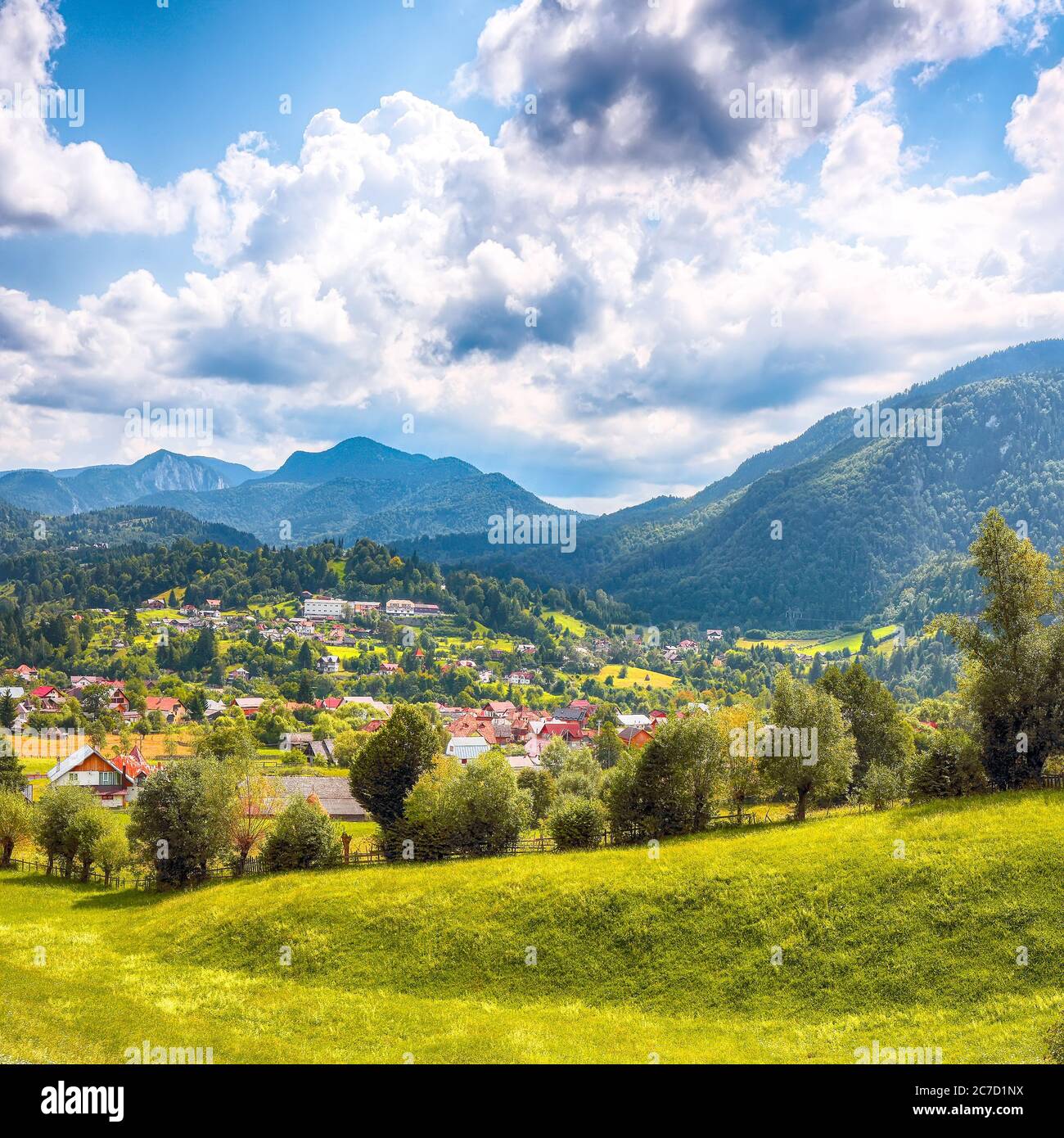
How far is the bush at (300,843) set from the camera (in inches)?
1845

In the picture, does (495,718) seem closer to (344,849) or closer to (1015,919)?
(344,849)

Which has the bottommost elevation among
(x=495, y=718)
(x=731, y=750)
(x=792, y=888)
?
(x=495, y=718)

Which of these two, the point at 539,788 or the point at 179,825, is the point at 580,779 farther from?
the point at 179,825

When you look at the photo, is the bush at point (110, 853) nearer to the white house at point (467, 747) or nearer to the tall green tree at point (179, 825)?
the tall green tree at point (179, 825)

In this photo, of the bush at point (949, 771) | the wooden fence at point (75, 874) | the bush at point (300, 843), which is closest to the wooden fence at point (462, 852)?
the wooden fence at point (75, 874)

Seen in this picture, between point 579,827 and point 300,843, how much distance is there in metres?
17.7

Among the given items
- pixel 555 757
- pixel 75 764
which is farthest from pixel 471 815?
pixel 75 764

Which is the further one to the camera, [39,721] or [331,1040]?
[39,721]

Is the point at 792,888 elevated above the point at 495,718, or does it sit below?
above

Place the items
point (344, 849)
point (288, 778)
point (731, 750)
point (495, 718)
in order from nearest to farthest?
point (731, 750), point (344, 849), point (288, 778), point (495, 718)

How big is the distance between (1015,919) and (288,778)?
8348cm

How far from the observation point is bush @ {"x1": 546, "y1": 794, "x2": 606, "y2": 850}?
44750mm
